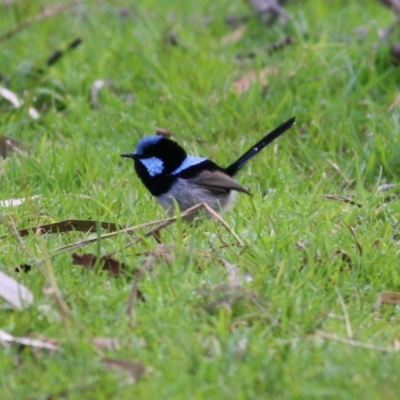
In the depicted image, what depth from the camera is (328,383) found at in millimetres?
3293

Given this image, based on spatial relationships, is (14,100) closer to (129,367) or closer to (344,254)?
(344,254)

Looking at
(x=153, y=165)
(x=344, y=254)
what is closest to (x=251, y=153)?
(x=153, y=165)

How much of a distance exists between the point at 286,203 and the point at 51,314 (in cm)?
199

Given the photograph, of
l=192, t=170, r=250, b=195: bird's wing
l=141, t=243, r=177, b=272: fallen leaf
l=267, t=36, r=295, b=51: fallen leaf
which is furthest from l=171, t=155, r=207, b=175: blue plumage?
l=267, t=36, r=295, b=51: fallen leaf

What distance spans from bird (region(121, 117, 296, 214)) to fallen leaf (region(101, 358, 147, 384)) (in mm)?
2079

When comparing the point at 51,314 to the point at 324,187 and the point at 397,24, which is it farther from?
the point at 397,24

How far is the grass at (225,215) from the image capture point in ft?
11.2

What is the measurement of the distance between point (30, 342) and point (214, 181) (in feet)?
7.36

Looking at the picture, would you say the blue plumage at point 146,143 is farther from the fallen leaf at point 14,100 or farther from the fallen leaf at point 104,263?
the fallen leaf at point 14,100

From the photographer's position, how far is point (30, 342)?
3.52 meters

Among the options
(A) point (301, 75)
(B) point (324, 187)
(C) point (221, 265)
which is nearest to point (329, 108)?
(A) point (301, 75)

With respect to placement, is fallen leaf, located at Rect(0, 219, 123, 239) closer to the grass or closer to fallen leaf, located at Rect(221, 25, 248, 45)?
the grass

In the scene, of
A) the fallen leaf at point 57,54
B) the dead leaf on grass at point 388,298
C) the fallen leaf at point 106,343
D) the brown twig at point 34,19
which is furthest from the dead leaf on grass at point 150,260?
the brown twig at point 34,19

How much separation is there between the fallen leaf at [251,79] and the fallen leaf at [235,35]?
1.09 m
